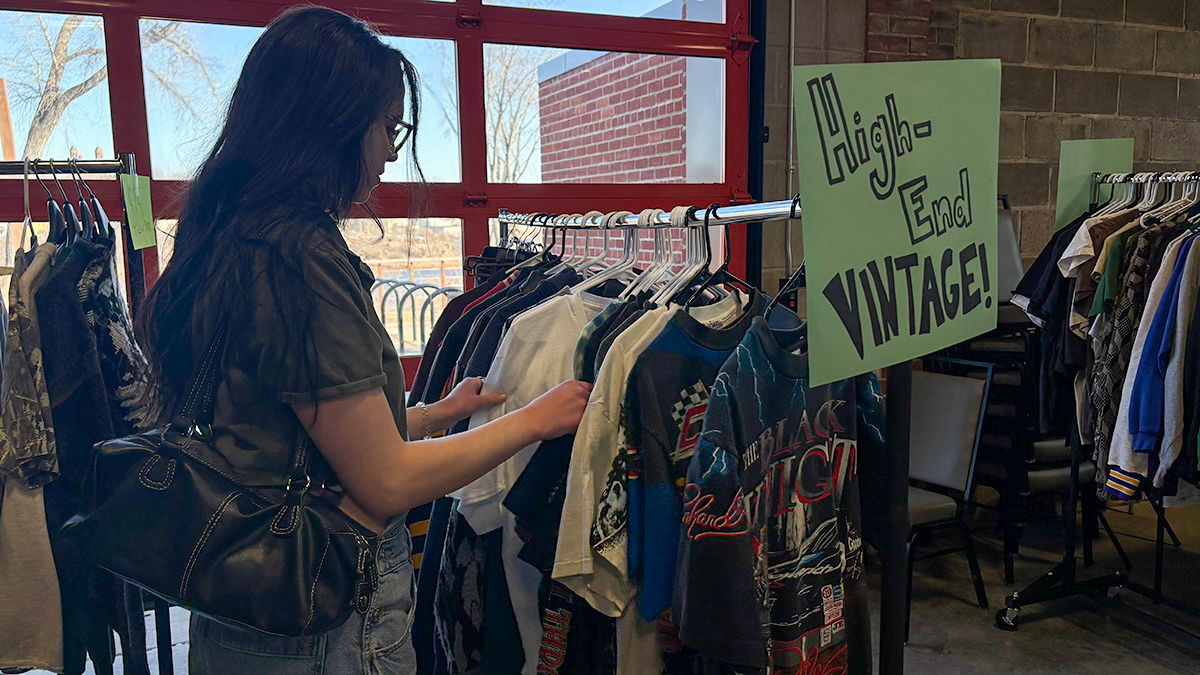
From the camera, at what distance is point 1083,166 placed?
8.95 ft

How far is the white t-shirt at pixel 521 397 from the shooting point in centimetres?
142

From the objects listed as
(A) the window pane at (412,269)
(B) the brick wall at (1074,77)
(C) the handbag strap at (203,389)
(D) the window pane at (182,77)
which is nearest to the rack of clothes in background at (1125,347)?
(B) the brick wall at (1074,77)

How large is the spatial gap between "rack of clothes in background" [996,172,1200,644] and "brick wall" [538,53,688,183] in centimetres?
154

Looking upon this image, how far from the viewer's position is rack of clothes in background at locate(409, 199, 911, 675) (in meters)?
1.12

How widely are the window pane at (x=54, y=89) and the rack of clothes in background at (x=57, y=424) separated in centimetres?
116

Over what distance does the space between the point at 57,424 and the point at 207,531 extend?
75 cm

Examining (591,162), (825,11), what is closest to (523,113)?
(591,162)

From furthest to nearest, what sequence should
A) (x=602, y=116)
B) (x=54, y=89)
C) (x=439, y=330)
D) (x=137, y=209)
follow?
(x=602, y=116) → (x=54, y=89) → (x=439, y=330) → (x=137, y=209)

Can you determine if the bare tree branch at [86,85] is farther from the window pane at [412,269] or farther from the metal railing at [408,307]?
the metal railing at [408,307]

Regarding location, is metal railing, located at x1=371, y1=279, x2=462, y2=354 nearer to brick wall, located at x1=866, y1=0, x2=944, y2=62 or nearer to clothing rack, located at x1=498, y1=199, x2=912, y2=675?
brick wall, located at x1=866, y1=0, x2=944, y2=62

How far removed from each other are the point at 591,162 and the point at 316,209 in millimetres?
3119

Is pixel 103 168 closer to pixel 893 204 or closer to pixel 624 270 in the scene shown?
pixel 624 270

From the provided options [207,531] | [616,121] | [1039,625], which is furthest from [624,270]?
[616,121]

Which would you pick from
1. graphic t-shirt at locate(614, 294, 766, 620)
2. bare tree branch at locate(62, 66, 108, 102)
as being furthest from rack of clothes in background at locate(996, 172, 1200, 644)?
bare tree branch at locate(62, 66, 108, 102)
